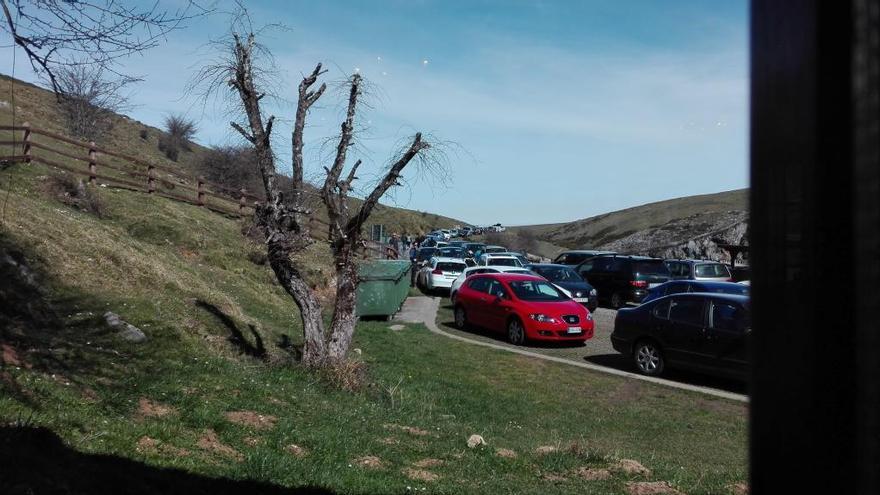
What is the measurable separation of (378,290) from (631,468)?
15077 millimetres

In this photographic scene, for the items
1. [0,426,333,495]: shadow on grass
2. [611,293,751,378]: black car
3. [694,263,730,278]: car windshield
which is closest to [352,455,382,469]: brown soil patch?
[0,426,333,495]: shadow on grass

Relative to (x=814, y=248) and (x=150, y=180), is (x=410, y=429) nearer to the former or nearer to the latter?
(x=814, y=248)

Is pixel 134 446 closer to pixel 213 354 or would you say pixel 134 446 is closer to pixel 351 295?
pixel 213 354

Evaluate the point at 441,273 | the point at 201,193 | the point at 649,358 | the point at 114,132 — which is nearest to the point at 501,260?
the point at 441,273

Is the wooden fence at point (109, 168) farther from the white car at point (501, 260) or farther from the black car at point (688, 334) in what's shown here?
the black car at point (688, 334)

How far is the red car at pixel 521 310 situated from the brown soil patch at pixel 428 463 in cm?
1152

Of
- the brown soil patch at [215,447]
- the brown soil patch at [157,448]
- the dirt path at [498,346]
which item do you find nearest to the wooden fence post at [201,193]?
the dirt path at [498,346]

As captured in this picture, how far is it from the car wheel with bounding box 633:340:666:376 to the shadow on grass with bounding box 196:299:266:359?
22.4 ft

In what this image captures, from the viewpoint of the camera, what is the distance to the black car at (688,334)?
1396 centimetres

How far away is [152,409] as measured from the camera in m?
7.64

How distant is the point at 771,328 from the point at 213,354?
32.5 feet

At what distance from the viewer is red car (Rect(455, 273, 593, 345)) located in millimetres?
19219

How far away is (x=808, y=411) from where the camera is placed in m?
1.68

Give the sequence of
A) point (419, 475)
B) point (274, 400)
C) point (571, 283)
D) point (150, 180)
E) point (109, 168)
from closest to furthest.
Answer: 1. point (419, 475)
2. point (274, 400)
3. point (150, 180)
4. point (571, 283)
5. point (109, 168)
